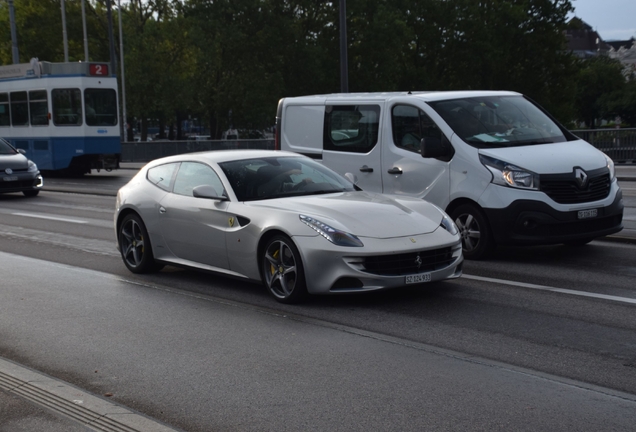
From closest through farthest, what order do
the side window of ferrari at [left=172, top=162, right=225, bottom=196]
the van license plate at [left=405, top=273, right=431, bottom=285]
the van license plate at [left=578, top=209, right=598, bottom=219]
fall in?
the van license plate at [left=405, top=273, right=431, bottom=285], the side window of ferrari at [left=172, top=162, right=225, bottom=196], the van license plate at [left=578, top=209, right=598, bottom=219]

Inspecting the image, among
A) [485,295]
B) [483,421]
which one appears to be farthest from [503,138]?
[483,421]

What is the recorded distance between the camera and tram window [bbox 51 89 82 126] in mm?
28406

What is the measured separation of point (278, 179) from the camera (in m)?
8.76

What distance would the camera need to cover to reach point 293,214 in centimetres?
780

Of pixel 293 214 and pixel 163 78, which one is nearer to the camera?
pixel 293 214

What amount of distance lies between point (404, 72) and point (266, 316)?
200 ft

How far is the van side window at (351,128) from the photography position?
37.7ft

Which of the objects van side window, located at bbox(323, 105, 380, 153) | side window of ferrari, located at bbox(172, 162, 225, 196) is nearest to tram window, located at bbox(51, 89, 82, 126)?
van side window, located at bbox(323, 105, 380, 153)

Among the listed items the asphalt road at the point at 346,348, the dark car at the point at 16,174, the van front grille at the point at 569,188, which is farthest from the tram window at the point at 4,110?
the van front grille at the point at 569,188

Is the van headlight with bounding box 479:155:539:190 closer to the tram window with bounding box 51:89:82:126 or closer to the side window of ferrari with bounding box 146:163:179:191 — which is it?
the side window of ferrari with bounding box 146:163:179:191

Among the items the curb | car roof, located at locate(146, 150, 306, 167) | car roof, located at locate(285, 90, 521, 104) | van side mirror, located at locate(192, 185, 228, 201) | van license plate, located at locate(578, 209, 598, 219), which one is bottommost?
the curb

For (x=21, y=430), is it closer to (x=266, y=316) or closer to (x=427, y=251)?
(x=266, y=316)

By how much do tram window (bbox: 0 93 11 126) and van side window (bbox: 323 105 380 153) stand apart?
2068 cm

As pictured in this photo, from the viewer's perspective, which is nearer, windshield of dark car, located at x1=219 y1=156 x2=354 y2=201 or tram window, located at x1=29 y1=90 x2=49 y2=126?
A: windshield of dark car, located at x1=219 y1=156 x2=354 y2=201
